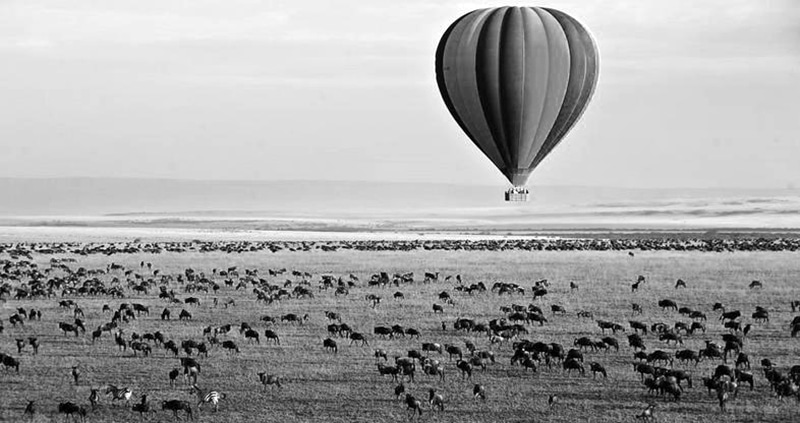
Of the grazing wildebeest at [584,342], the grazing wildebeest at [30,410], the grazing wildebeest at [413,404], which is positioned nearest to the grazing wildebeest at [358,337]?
the grazing wildebeest at [584,342]

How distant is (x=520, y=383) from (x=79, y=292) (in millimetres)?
21646

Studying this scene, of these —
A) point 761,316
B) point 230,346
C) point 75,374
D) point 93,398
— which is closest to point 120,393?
point 93,398

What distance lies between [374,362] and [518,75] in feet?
91.0

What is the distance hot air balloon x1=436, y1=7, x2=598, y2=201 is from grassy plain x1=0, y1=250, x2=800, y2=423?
308 inches

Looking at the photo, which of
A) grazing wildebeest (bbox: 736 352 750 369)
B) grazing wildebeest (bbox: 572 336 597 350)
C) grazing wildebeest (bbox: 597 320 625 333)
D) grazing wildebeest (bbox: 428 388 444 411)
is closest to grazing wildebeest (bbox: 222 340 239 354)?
grazing wildebeest (bbox: 428 388 444 411)

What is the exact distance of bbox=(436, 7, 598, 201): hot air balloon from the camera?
49.4m

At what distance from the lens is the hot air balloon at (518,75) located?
162 feet

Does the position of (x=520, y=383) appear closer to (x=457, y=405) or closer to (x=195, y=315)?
(x=457, y=405)

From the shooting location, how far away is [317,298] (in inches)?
1486

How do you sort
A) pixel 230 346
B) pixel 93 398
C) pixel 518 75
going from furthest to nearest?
pixel 518 75 < pixel 230 346 < pixel 93 398

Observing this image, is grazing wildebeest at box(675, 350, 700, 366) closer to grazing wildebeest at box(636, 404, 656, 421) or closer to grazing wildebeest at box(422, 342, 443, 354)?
grazing wildebeest at box(636, 404, 656, 421)

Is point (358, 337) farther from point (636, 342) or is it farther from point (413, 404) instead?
point (413, 404)

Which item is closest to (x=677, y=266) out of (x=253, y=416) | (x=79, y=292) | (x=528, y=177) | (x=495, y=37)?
(x=528, y=177)

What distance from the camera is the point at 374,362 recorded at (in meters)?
23.9
